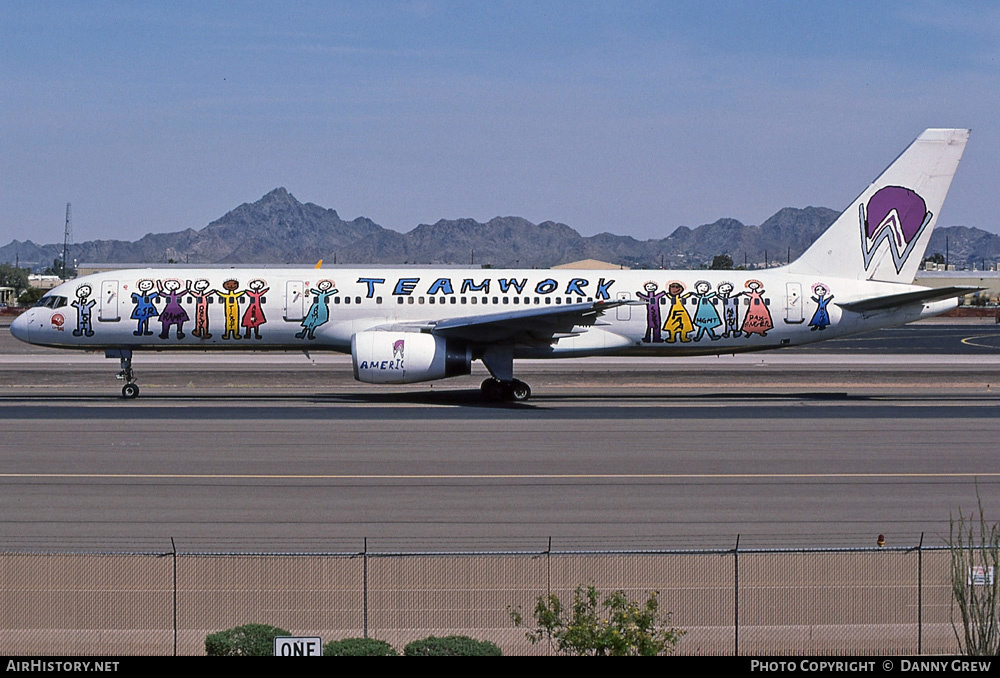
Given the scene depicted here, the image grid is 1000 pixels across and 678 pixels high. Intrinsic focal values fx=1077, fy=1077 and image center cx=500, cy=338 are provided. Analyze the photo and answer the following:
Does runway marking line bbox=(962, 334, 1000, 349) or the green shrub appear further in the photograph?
runway marking line bbox=(962, 334, 1000, 349)

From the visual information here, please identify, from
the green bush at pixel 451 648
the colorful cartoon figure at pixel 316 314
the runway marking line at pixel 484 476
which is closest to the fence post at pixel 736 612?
the green bush at pixel 451 648

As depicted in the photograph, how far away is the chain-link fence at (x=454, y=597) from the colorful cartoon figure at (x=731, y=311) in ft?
73.7

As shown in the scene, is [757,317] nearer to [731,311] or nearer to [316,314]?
[731,311]

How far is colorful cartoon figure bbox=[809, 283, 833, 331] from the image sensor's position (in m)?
35.7

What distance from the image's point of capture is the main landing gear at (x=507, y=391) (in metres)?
34.0

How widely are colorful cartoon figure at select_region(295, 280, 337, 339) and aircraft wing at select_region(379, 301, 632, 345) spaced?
6.47ft

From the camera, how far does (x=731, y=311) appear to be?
116 ft

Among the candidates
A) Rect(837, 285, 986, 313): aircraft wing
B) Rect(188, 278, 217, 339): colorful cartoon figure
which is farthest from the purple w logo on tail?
Rect(188, 278, 217, 339): colorful cartoon figure

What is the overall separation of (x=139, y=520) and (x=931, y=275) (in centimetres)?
15055

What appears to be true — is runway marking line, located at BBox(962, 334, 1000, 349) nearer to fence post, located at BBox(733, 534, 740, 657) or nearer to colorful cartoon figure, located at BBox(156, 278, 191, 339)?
colorful cartoon figure, located at BBox(156, 278, 191, 339)

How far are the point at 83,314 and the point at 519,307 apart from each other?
45.3ft

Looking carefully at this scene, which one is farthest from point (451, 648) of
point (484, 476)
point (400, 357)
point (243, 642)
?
point (400, 357)
